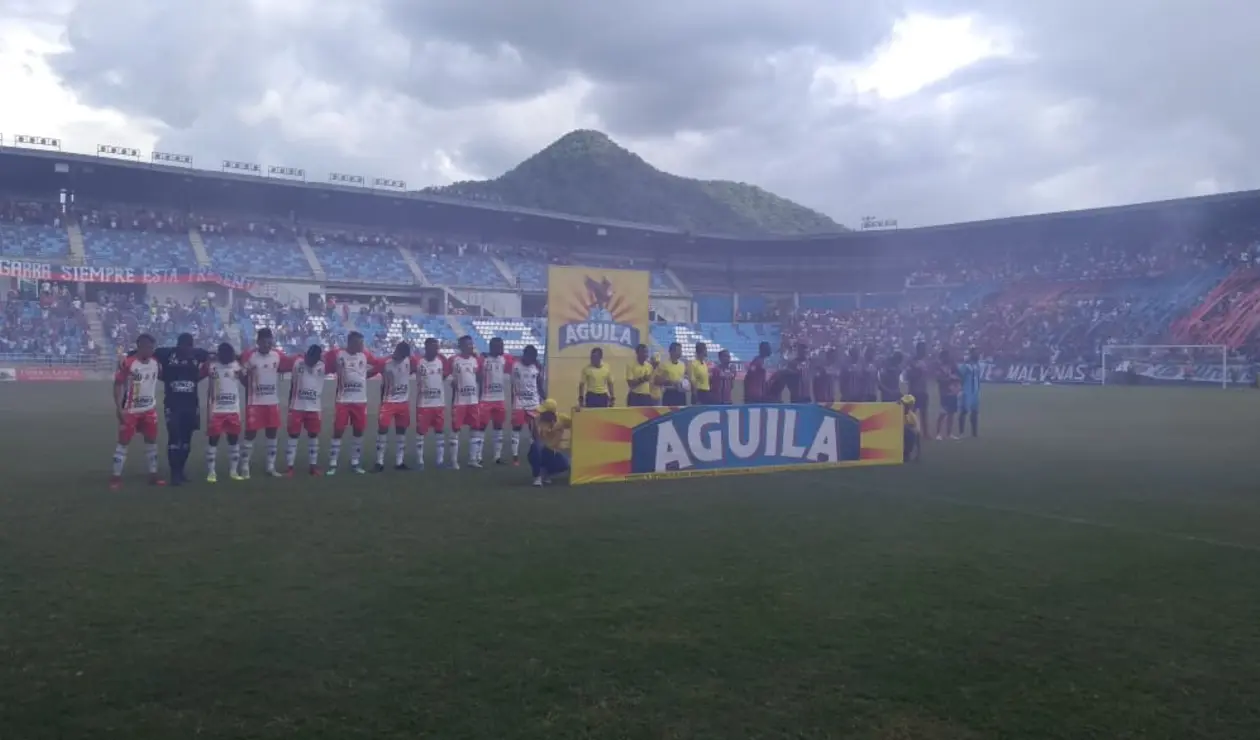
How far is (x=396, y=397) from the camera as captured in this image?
43.8 feet

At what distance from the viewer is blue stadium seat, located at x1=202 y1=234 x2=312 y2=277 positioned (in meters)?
48.6

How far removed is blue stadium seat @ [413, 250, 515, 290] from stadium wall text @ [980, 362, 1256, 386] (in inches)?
1065

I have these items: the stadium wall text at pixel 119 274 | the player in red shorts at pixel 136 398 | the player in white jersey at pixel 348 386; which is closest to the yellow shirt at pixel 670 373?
the player in white jersey at pixel 348 386

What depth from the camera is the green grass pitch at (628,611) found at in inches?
177

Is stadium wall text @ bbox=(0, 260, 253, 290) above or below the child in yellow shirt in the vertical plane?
above

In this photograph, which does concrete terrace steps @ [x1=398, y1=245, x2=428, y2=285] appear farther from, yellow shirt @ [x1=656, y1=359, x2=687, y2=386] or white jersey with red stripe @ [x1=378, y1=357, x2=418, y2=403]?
white jersey with red stripe @ [x1=378, y1=357, x2=418, y2=403]

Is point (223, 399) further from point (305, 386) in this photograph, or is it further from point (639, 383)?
point (639, 383)

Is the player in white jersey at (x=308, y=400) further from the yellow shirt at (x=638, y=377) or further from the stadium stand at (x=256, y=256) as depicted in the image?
the stadium stand at (x=256, y=256)

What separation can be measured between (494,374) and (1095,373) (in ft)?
116

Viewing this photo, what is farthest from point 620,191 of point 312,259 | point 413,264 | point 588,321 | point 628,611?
point 628,611

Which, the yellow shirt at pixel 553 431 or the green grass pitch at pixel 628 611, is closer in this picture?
the green grass pitch at pixel 628 611

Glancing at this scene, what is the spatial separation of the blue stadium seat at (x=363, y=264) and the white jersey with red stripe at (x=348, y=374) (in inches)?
1560

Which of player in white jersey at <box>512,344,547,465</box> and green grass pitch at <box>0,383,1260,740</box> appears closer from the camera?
green grass pitch at <box>0,383,1260,740</box>

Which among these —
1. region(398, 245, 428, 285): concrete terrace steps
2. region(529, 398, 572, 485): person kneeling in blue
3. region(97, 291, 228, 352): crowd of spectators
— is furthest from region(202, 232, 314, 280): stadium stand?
region(529, 398, 572, 485): person kneeling in blue
